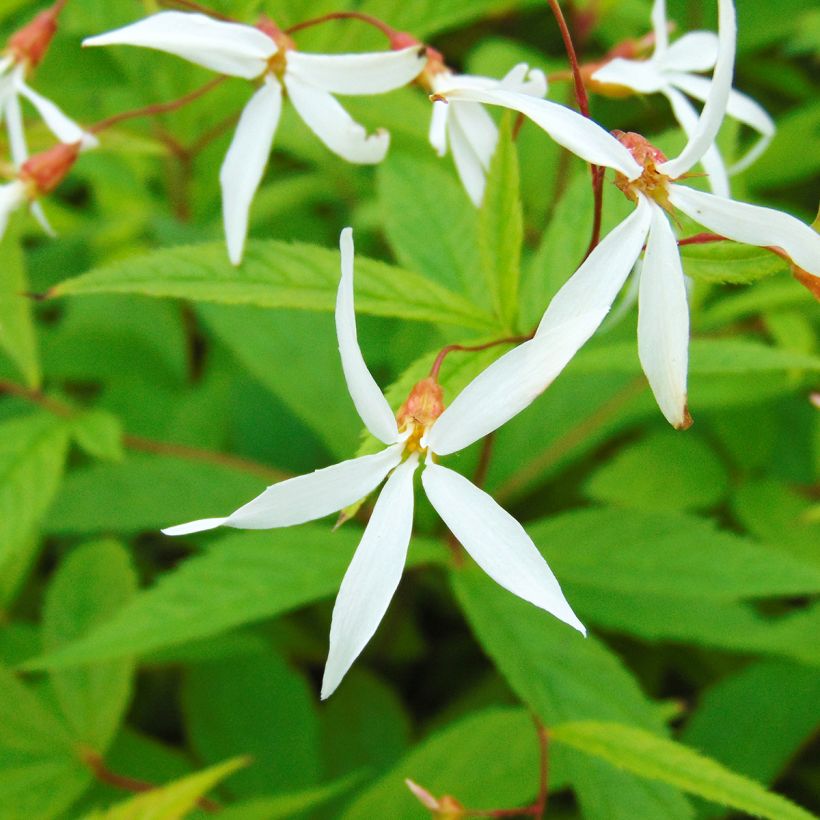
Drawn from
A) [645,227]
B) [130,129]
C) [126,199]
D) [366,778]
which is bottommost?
[366,778]

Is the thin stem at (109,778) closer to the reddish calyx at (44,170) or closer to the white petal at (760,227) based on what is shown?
the reddish calyx at (44,170)

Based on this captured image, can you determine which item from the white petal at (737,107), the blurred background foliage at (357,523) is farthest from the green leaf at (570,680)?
the white petal at (737,107)

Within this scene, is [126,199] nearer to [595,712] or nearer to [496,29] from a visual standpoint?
[496,29]

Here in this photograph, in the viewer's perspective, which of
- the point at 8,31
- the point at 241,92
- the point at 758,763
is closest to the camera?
the point at 758,763

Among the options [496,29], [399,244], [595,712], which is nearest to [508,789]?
[595,712]

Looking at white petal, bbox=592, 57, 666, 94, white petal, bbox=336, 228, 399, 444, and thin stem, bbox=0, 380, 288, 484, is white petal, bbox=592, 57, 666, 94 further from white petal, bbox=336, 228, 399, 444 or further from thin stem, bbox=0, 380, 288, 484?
thin stem, bbox=0, 380, 288, 484

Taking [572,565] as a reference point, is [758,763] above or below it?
below
